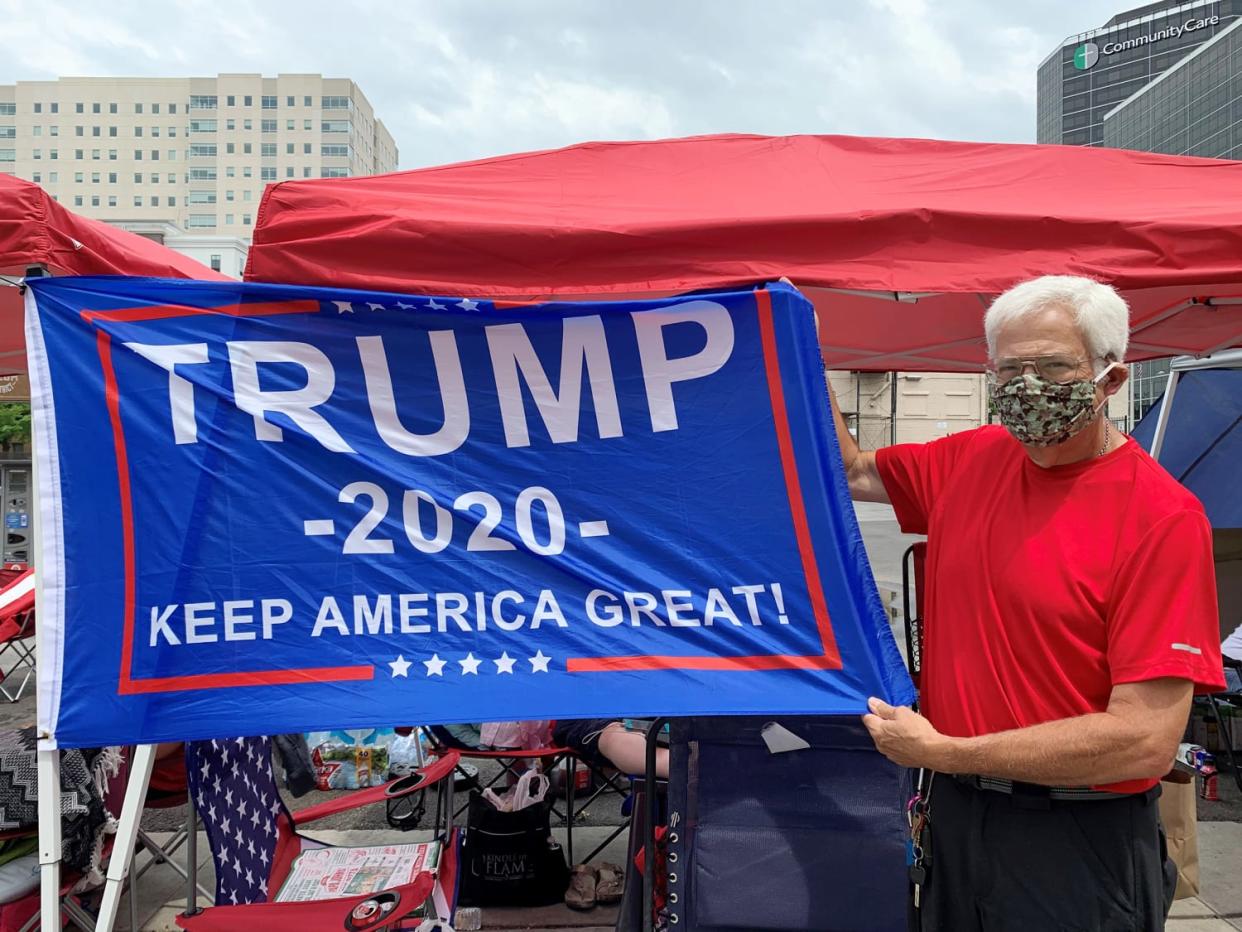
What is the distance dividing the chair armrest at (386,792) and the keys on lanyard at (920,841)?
188 cm

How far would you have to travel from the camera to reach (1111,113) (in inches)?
4178

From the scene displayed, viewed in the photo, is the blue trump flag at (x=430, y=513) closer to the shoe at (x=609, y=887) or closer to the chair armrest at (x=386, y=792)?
the chair armrest at (x=386, y=792)

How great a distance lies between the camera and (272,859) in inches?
122

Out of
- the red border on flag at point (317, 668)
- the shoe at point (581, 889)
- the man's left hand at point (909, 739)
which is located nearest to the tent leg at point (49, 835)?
the red border on flag at point (317, 668)

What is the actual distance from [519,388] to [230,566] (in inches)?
35.8

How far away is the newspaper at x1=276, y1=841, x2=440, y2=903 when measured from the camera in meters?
3.01

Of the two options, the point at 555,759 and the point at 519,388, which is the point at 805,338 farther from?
the point at 555,759

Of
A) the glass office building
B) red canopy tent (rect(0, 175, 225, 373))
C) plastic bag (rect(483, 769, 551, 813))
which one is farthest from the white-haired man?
the glass office building

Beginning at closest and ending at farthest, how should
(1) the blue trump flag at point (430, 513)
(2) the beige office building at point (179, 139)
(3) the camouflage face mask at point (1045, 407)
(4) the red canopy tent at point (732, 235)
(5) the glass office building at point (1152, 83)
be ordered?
(3) the camouflage face mask at point (1045, 407) < (1) the blue trump flag at point (430, 513) < (4) the red canopy tent at point (732, 235) < (5) the glass office building at point (1152, 83) < (2) the beige office building at point (179, 139)

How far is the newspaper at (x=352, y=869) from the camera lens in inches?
118

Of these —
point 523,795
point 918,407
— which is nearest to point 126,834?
point 523,795

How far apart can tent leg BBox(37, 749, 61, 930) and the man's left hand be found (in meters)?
2.13

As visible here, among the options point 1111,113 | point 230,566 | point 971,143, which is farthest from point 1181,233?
point 1111,113

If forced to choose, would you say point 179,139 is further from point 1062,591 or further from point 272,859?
point 1062,591
